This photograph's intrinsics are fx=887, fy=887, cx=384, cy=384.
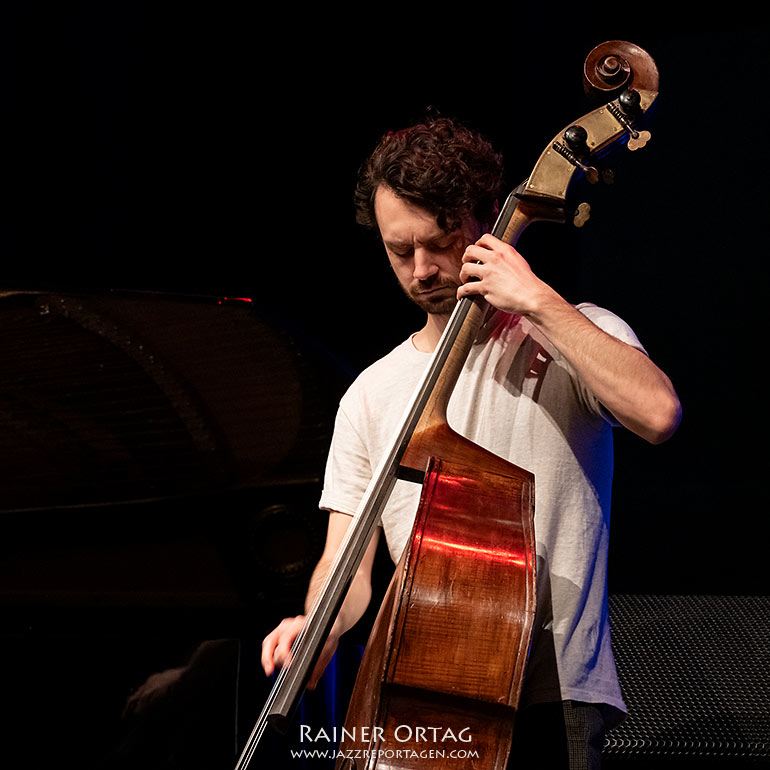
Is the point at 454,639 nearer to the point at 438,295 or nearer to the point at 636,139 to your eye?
the point at 438,295

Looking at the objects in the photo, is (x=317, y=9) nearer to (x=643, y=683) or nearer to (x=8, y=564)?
(x=8, y=564)

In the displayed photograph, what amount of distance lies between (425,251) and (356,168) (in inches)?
61.0

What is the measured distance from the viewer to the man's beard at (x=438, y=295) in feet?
5.35

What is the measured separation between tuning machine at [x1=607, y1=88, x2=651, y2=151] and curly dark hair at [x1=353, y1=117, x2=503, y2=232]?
34cm

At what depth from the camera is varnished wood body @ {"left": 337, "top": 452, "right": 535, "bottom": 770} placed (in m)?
1.09

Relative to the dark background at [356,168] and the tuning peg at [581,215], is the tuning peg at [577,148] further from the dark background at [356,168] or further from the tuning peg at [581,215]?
the dark background at [356,168]

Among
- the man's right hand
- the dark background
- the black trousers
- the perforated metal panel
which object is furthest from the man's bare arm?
the dark background

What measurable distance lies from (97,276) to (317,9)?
4.70 feet

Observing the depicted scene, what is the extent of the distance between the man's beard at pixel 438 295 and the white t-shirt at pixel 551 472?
0.10 meters

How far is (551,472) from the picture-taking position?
143cm

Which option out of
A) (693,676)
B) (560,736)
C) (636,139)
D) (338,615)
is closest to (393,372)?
(338,615)

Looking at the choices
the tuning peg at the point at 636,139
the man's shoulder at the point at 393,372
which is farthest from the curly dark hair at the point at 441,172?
the tuning peg at the point at 636,139

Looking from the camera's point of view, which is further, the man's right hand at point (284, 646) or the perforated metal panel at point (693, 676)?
the perforated metal panel at point (693, 676)

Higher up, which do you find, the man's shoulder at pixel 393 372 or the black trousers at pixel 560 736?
the man's shoulder at pixel 393 372
